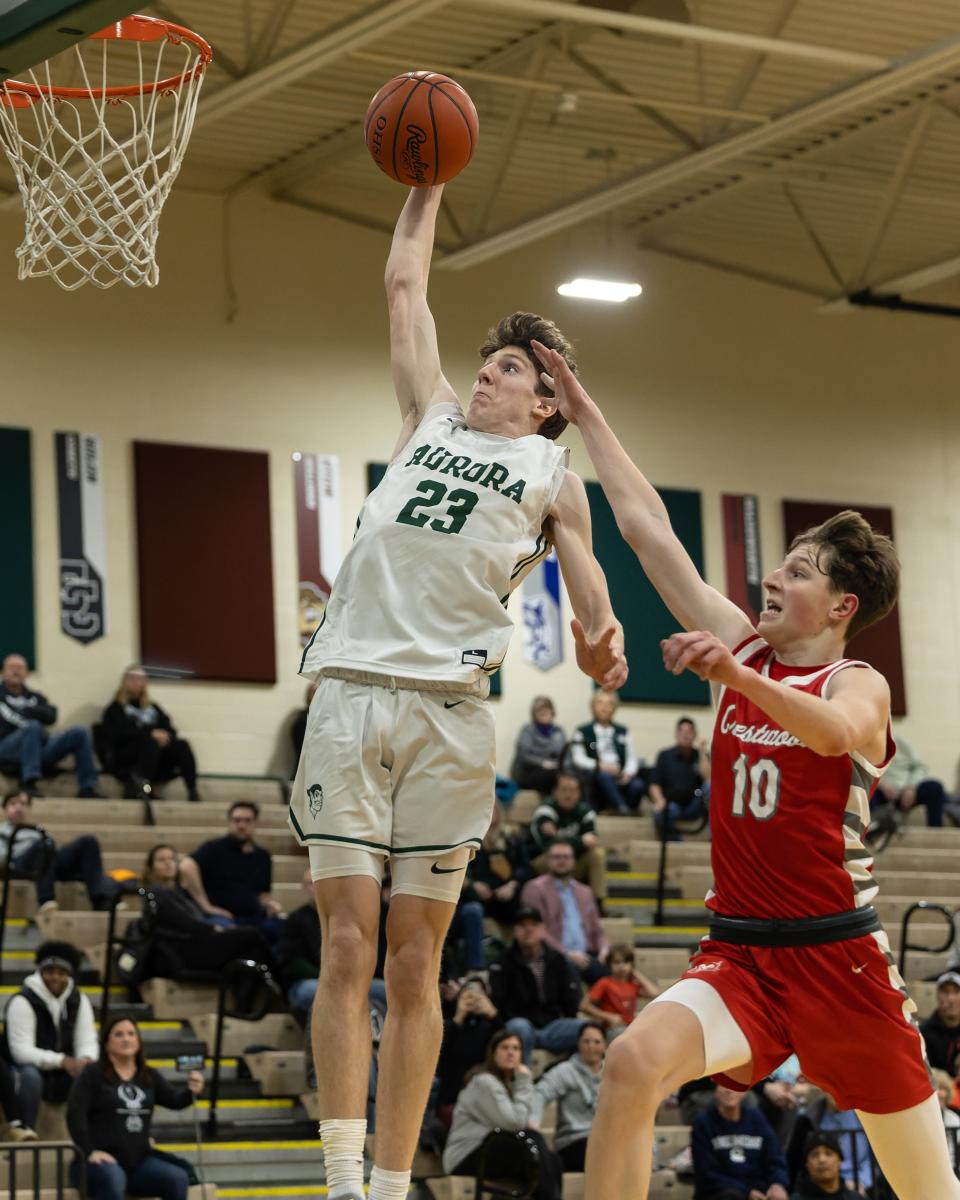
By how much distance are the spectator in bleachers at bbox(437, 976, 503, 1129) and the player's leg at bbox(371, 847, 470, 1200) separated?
25.6 feet

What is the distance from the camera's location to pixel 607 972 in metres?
15.3

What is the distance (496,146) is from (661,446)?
4.14m

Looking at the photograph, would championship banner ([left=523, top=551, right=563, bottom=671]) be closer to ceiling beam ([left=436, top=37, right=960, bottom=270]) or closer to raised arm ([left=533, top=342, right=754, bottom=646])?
ceiling beam ([left=436, top=37, right=960, bottom=270])

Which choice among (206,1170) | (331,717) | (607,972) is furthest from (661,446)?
(331,717)

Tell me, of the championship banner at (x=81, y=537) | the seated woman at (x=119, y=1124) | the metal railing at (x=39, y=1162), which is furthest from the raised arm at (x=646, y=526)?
the championship banner at (x=81, y=537)

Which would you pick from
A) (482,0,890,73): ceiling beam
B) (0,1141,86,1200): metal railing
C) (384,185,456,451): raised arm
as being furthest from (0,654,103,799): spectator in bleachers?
(384,185,456,451): raised arm

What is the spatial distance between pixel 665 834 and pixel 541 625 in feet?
13.2

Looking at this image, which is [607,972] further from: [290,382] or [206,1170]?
[290,382]

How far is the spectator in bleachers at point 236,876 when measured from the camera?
1490cm

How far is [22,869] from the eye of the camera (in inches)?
576

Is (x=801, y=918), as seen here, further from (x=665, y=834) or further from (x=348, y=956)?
(x=665, y=834)

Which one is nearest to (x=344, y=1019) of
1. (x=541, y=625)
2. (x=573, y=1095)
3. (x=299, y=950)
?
(x=573, y=1095)

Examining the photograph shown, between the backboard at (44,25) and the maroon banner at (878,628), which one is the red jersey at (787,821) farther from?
the maroon banner at (878,628)

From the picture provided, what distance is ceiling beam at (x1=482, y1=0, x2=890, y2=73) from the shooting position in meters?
15.0
